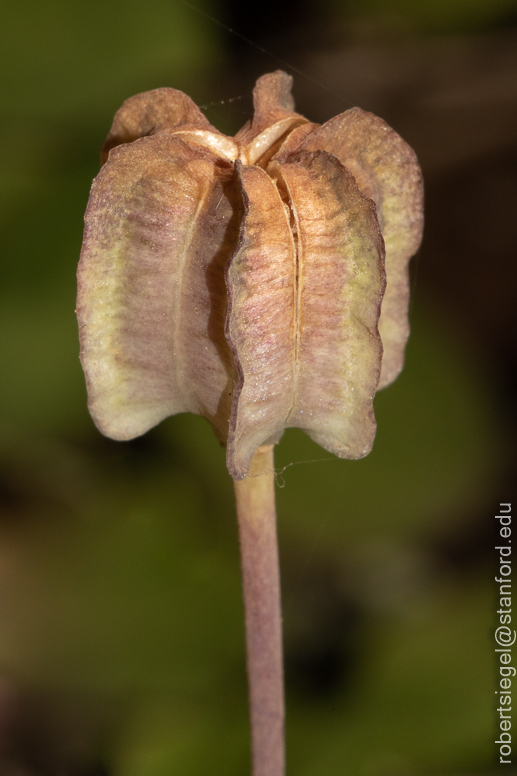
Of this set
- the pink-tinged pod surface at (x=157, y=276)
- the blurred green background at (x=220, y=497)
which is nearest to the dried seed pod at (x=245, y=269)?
the pink-tinged pod surface at (x=157, y=276)

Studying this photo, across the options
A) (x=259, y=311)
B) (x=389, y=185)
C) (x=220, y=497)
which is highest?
(x=389, y=185)

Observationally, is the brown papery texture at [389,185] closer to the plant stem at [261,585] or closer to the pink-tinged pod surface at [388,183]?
the pink-tinged pod surface at [388,183]

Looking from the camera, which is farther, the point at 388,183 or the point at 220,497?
the point at 220,497

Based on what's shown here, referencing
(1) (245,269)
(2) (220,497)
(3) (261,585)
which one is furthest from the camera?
(2) (220,497)

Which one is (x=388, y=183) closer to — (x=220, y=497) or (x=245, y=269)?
(x=245, y=269)

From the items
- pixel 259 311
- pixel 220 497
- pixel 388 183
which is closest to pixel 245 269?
pixel 259 311

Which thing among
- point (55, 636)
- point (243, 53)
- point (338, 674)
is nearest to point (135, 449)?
point (55, 636)

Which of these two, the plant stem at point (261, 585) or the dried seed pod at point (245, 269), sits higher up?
the dried seed pod at point (245, 269)
